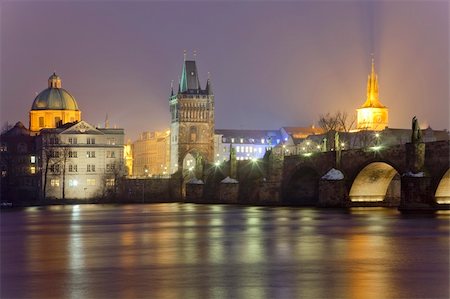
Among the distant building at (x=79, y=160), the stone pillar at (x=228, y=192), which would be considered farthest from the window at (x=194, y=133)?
the stone pillar at (x=228, y=192)

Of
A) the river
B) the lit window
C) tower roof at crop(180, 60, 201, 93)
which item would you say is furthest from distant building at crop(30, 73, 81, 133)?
the river

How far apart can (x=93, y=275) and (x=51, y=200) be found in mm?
99158

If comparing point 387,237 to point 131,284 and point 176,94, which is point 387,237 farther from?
point 176,94

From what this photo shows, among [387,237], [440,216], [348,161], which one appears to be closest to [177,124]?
[348,161]

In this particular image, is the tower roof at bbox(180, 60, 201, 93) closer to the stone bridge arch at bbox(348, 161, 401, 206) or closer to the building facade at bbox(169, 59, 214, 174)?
the building facade at bbox(169, 59, 214, 174)

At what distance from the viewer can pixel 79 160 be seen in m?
138

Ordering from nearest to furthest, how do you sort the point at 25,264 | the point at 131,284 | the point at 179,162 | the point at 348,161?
the point at 131,284, the point at 25,264, the point at 348,161, the point at 179,162

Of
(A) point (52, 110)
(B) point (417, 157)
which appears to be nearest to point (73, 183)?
(A) point (52, 110)

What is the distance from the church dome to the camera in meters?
159

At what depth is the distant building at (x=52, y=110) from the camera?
15800cm

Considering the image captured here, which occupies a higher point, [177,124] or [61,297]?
[177,124]

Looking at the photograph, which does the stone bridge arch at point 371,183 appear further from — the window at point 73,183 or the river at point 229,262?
the window at point 73,183

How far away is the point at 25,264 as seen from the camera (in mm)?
32312

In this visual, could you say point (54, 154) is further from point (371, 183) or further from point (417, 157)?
point (417, 157)
